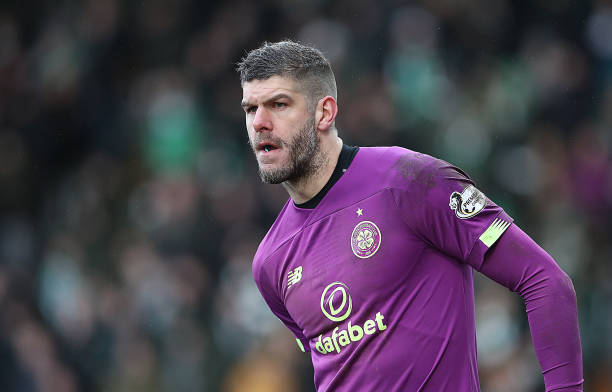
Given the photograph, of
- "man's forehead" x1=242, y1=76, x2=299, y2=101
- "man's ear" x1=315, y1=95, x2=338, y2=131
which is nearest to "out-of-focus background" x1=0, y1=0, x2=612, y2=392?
"man's ear" x1=315, y1=95, x2=338, y2=131

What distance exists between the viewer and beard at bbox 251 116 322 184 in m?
3.88

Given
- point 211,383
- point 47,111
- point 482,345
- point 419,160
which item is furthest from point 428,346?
point 47,111

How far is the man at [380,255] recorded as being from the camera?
346 cm

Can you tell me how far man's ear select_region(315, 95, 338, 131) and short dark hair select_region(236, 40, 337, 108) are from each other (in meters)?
0.02

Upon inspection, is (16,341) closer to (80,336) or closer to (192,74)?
(80,336)

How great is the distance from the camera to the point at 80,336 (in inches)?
365

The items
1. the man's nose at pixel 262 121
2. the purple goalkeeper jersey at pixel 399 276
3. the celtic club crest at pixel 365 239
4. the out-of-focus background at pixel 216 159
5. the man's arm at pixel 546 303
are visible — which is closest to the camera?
the man's arm at pixel 546 303

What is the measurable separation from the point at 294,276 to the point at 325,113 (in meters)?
0.68

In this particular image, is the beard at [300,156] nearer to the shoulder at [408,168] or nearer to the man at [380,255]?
the man at [380,255]

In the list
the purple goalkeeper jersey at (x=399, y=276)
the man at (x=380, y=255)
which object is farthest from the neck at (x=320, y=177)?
the purple goalkeeper jersey at (x=399, y=276)

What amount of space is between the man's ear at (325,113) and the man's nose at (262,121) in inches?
8.3

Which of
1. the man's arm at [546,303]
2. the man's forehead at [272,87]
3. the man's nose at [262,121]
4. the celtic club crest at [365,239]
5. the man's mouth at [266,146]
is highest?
the man's forehead at [272,87]

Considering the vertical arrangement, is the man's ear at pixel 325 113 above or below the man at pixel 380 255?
above

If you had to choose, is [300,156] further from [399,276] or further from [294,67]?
[399,276]
